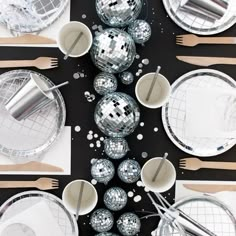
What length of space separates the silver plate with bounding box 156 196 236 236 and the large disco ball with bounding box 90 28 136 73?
0.31m

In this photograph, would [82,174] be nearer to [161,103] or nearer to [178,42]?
[161,103]

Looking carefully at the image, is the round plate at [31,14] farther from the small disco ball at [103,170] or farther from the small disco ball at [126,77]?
the small disco ball at [103,170]

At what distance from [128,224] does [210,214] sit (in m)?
0.17

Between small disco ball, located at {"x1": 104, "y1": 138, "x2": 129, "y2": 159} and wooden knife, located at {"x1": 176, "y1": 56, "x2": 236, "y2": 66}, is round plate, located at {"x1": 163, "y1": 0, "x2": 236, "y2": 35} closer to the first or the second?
wooden knife, located at {"x1": 176, "y1": 56, "x2": 236, "y2": 66}

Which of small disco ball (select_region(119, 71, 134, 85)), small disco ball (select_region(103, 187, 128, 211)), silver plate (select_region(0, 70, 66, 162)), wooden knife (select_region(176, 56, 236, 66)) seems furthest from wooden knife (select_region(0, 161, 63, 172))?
wooden knife (select_region(176, 56, 236, 66))

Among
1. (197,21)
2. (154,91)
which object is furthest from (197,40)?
(154,91)

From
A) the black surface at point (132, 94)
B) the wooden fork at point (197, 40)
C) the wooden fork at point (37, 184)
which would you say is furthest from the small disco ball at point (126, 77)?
the wooden fork at point (37, 184)

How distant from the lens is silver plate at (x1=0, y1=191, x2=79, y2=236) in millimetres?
936

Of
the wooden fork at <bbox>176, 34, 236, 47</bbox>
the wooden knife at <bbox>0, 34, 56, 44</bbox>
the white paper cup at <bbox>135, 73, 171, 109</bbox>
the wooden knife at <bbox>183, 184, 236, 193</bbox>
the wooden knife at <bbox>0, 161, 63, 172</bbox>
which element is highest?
the wooden fork at <bbox>176, 34, 236, 47</bbox>

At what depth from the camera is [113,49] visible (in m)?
0.84

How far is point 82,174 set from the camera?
946 millimetres

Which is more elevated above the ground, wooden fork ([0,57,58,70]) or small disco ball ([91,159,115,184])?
wooden fork ([0,57,58,70])

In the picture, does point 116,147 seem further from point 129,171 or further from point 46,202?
point 46,202

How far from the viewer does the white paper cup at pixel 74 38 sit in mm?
880
